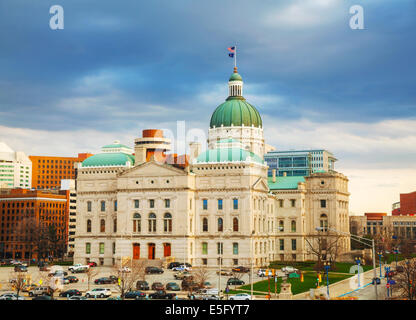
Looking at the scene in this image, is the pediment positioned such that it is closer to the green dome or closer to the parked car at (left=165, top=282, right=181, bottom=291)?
the green dome

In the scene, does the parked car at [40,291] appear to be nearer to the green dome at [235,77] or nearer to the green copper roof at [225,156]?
the green copper roof at [225,156]

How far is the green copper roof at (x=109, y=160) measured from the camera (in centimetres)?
14912

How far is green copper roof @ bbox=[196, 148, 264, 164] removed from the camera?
13875 centimetres

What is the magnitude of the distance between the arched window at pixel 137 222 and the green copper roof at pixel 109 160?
13.2 m

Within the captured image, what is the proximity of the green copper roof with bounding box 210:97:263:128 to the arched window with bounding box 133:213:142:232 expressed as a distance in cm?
3669

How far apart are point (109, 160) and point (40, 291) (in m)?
64.7

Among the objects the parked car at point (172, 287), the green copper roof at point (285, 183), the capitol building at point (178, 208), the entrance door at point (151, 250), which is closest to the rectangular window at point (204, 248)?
the capitol building at point (178, 208)

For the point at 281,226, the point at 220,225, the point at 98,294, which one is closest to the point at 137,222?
the point at 220,225

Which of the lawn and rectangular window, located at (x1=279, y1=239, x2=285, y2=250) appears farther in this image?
rectangular window, located at (x1=279, y1=239, x2=285, y2=250)

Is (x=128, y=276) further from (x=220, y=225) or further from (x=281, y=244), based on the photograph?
(x=281, y=244)

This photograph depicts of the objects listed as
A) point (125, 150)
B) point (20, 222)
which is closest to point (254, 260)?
point (125, 150)

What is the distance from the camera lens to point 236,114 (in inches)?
6516

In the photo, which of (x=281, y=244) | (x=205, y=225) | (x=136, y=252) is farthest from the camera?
(x=281, y=244)

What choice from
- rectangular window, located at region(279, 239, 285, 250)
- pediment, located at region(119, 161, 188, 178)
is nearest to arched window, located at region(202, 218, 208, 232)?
pediment, located at region(119, 161, 188, 178)
